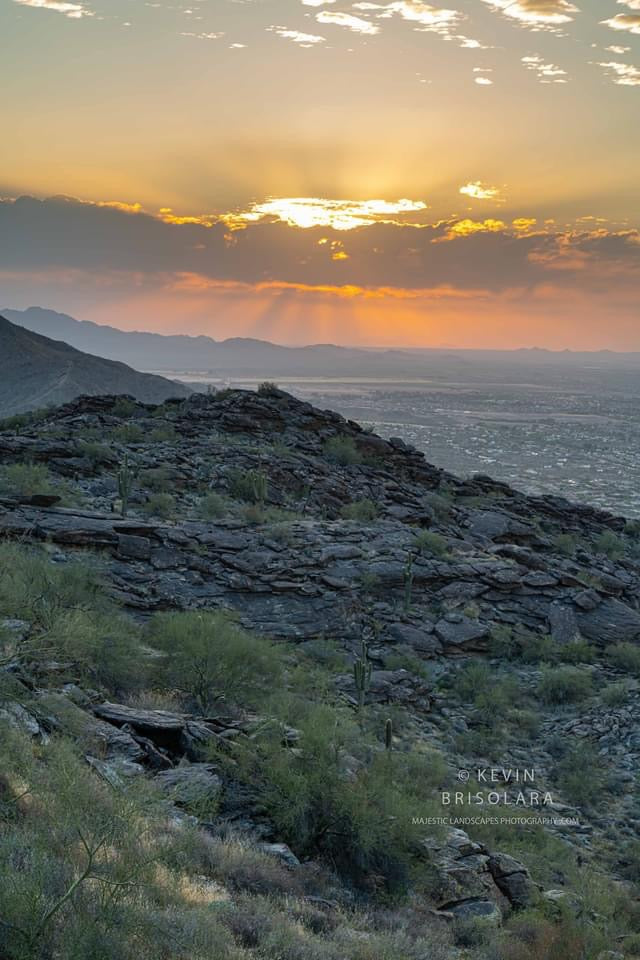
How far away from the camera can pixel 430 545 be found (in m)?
22.4

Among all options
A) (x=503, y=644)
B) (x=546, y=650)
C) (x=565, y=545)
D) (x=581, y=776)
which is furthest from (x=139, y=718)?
(x=565, y=545)

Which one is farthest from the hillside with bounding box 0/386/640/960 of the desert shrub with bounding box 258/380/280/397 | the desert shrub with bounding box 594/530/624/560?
the desert shrub with bounding box 258/380/280/397

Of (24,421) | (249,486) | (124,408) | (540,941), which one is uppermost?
(124,408)

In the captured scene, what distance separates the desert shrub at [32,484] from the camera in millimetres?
19312

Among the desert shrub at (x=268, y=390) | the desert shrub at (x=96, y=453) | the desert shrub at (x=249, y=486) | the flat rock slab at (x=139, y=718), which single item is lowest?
the flat rock slab at (x=139, y=718)

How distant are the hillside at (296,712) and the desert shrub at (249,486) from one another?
0.07 m

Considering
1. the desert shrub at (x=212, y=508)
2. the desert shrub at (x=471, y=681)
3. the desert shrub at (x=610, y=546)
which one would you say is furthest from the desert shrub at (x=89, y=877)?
the desert shrub at (x=610, y=546)

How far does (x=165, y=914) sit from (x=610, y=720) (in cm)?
1298

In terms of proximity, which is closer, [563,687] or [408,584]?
[563,687]

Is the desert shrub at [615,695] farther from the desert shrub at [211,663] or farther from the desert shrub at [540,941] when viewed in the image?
the desert shrub at [540,941]

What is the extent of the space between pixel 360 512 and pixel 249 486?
3.81 m

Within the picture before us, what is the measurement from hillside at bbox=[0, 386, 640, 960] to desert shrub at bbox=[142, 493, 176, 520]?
0.06 meters

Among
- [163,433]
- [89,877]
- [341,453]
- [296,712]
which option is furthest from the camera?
[341,453]

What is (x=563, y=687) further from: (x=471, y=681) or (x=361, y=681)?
(x=361, y=681)
